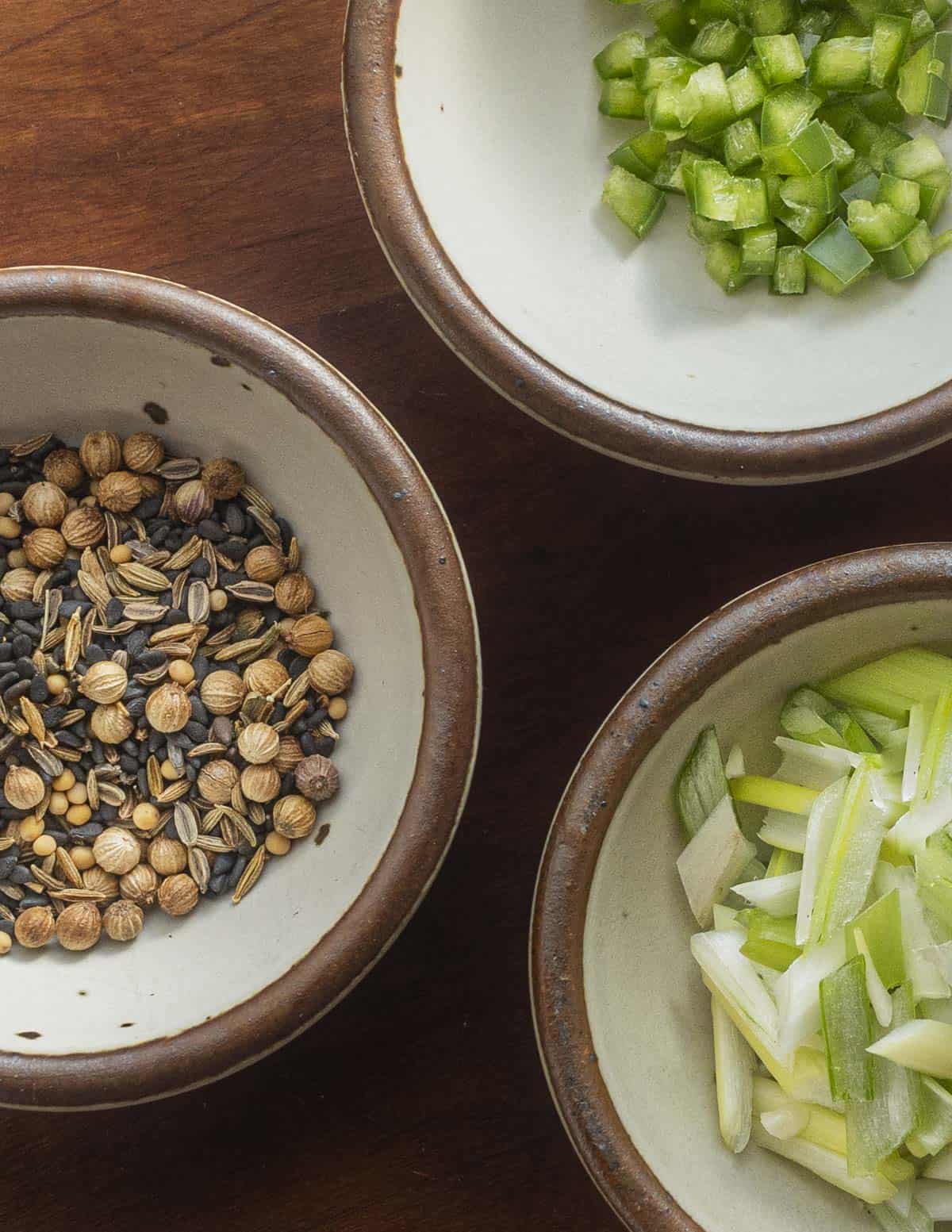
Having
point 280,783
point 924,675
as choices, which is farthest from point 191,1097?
point 924,675

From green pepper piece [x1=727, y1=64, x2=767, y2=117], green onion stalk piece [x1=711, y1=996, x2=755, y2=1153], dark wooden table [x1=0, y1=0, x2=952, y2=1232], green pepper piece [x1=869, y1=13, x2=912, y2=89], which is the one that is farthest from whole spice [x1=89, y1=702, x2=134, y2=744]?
green pepper piece [x1=869, y1=13, x2=912, y2=89]

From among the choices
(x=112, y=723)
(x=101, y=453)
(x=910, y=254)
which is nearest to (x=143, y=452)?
(x=101, y=453)

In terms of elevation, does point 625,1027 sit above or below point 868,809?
below

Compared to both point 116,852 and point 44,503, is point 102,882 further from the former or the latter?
point 44,503

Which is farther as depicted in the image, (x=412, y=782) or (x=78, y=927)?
(x=78, y=927)

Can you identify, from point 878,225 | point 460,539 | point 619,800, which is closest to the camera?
point 619,800

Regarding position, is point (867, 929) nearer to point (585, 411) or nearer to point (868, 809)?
point (868, 809)

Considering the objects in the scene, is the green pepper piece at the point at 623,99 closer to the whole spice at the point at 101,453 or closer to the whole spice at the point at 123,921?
the whole spice at the point at 101,453
